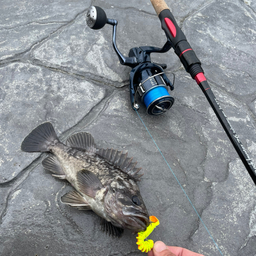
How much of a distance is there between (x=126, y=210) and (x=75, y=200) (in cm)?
61

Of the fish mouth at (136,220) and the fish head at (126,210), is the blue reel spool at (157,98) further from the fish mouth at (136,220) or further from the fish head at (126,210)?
the fish mouth at (136,220)

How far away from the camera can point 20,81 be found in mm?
3611

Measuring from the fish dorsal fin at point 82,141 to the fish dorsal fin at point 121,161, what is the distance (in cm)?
12

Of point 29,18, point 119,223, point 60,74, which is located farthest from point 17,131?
point 29,18

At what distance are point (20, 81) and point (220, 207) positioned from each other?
10.1ft

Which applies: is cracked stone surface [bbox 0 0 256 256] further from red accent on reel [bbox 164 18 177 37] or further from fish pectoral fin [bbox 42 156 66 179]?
red accent on reel [bbox 164 18 177 37]

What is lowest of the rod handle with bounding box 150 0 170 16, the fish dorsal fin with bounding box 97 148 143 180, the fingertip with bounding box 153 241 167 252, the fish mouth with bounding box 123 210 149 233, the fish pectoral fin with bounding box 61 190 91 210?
the fish pectoral fin with bounding box 61 190 91 210

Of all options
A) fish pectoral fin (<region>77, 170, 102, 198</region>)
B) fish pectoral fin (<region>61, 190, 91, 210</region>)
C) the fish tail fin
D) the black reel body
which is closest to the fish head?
fish pectoral fin (<region>77, 170, 102, 198</region>)

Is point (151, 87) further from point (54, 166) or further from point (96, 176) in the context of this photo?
point (54, 166)

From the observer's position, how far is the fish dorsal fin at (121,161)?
2896 mm

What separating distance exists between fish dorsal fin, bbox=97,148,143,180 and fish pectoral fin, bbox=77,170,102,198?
353 millimetres

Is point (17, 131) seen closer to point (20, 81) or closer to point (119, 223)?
point (20, 81)

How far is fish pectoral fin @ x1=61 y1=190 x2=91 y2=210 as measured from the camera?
8.68 ft

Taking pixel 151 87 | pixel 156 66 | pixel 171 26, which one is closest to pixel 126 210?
pixel 151 87
